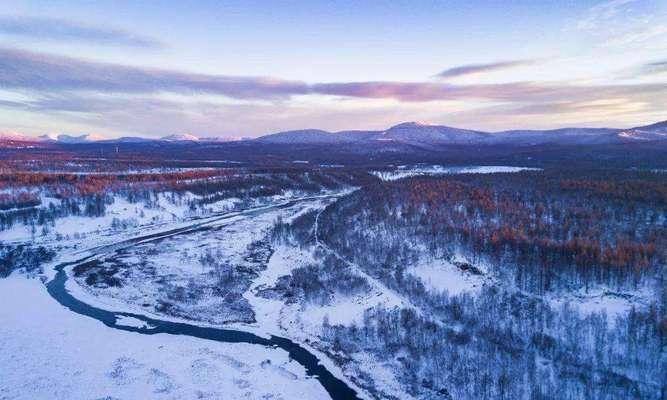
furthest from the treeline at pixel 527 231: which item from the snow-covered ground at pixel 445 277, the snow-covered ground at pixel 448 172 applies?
the snow-covered ground at pixel 448 172

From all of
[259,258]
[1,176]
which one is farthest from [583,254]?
[1,176]

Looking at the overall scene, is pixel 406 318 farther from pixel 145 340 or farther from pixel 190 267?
pixel 190 267

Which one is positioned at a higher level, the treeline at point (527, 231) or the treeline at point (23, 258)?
the treeline at point (527, 231)

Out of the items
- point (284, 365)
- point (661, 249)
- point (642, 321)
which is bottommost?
point (284, 365)

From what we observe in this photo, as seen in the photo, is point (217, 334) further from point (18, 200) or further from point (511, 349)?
point (18, 200)

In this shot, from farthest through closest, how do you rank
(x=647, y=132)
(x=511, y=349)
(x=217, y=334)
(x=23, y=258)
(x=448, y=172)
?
(x=647, y=132), (x=448, y=172), (x=23, y=258), (x=217, y=334), (x=511, y=349)

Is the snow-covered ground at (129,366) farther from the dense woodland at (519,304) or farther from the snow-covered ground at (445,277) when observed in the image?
the snow-covered ground at (445,277)

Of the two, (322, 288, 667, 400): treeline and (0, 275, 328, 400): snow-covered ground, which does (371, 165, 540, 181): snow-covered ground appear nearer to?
(322, 288, 667, 400): treeline

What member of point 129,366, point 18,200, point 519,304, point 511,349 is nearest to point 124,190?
point 18,200
